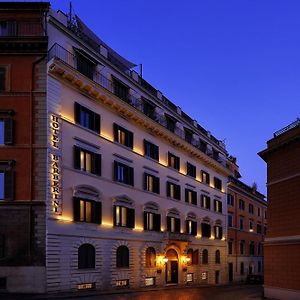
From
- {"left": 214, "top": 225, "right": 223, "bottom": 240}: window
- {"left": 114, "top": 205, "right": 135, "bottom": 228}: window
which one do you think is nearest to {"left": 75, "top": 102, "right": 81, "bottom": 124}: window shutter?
{"left": 114, "top": 205, "right": 135, "bottom": 228}: window

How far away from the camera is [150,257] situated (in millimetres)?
47188

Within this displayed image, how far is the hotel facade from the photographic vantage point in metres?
33.0

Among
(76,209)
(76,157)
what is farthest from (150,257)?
(76,157)

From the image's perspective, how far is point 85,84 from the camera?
37.6m

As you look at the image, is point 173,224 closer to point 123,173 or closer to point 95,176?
point 123,173

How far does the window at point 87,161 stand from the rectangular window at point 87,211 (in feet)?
6.94

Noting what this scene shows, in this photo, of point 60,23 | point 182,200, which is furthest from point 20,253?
point 182,200

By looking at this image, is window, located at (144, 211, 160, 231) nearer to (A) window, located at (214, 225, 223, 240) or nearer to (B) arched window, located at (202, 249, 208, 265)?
(B) arched window, located at (202, 249, 208, 265)

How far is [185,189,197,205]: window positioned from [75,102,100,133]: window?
19.8 m

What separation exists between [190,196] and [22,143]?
27917 mm

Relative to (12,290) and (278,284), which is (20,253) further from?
(278,284)

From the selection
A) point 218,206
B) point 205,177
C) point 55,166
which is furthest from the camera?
point 218,206

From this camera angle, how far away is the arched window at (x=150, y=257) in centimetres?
4659

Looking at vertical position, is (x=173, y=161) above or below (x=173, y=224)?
above
